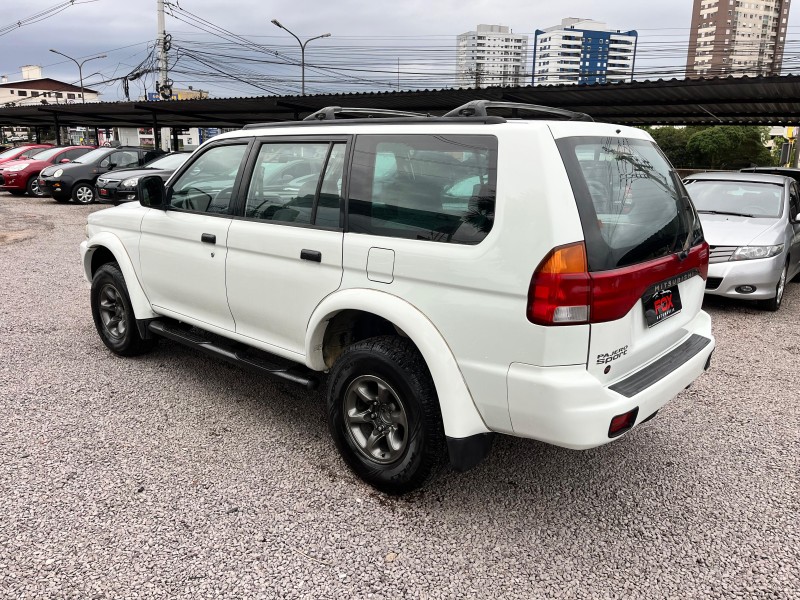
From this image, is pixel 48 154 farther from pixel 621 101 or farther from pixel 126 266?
pixel 126 266

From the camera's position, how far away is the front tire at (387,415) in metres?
2.79

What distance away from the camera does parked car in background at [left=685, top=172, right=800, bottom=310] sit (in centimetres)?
666

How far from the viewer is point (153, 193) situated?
4242 mm

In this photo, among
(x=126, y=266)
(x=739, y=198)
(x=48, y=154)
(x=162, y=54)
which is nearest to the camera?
(x=126, y=266)

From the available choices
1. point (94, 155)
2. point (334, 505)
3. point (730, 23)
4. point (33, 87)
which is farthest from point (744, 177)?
point (33, 87)

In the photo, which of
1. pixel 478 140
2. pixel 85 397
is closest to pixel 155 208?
pixel 85 397

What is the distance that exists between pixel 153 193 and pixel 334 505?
2.60m

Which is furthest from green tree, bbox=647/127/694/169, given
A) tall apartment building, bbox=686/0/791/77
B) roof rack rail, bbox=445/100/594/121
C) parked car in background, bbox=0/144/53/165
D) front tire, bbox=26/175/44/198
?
roof rack rail, bbox=445/100/594/121

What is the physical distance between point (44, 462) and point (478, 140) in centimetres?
289

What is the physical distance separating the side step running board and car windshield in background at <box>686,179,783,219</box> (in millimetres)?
6223

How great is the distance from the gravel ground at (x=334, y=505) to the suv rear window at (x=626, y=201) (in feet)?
4.23

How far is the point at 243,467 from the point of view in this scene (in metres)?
3.32

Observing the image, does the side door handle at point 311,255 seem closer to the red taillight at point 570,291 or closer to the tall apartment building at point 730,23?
the red taillight at point 570,291

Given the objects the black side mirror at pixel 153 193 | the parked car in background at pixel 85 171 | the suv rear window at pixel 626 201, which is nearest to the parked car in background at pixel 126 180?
the parked car in background at pixel 85 171
